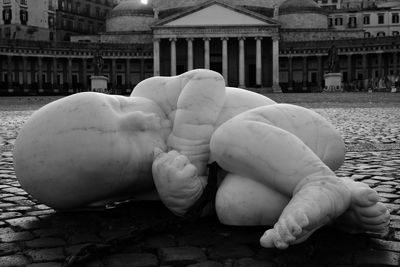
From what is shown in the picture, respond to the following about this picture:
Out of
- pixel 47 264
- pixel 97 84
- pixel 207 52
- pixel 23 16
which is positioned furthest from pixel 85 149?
pixel 23 16

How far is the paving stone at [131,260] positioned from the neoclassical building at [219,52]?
2337 inches

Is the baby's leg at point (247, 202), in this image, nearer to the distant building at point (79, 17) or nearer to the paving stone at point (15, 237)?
the paving stone at point (15, 237)

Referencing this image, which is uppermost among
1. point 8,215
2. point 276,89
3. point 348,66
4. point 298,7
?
point 298,7

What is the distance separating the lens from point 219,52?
70.4 meters

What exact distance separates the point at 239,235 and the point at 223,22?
65363mm

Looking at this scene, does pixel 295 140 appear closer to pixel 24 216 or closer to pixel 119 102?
pixel 119 102

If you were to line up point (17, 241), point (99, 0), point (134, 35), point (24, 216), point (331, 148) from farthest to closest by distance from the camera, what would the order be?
point (99, 0)
point (134, 35)
point (24, 216)
point (331, 148)
point (17, 241)

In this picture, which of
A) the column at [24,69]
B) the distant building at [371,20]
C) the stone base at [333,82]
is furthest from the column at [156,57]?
the distant building at [371,20]

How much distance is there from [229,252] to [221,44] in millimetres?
67435

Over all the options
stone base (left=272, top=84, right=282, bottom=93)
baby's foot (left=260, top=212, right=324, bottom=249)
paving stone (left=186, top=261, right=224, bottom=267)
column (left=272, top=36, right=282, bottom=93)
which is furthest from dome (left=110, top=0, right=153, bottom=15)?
baby's foot (left=260, top=212, right=324, bottom=249)

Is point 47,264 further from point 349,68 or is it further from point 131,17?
point 131,17

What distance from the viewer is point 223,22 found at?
67.5 metres

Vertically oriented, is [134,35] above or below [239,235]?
above

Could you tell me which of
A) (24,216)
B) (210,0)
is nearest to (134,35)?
(210,0)
